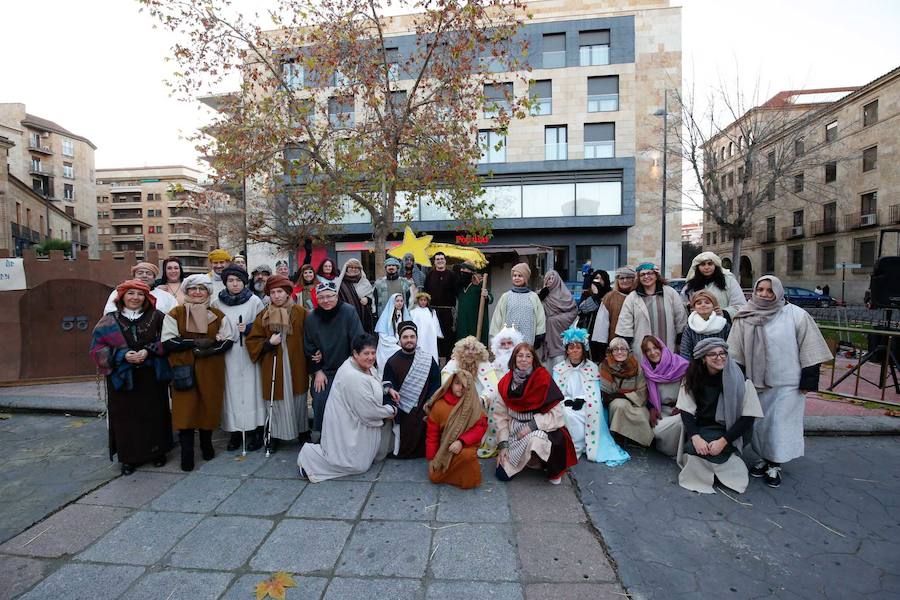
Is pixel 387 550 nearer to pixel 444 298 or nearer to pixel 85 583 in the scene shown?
pixel 85 583

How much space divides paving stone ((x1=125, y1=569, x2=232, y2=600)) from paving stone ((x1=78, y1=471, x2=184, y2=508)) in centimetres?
113

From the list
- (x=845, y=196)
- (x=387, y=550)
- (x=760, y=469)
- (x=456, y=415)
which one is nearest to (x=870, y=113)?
(x=845, y=196)

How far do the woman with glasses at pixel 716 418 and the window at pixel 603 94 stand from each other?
2359cm

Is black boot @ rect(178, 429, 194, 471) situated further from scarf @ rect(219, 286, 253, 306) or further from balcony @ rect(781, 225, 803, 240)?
balcony @ rect(781, 225, 803, 240)

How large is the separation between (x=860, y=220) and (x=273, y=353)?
37.7m

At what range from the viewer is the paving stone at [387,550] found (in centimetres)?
272

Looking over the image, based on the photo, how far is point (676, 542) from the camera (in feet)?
9.94

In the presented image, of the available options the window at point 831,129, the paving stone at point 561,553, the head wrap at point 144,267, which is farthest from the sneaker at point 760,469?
the window at point 831,129

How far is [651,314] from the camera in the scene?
5.04 metres

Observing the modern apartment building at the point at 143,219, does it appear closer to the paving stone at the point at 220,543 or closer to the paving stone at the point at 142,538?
the paving stone at the point at 142,538

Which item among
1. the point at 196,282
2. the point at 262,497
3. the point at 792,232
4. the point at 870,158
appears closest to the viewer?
the point at 262,497

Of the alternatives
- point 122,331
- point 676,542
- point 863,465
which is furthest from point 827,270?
point 122,331

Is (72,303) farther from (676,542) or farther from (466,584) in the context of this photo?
(676,542)

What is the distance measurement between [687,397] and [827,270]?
3716 cm
